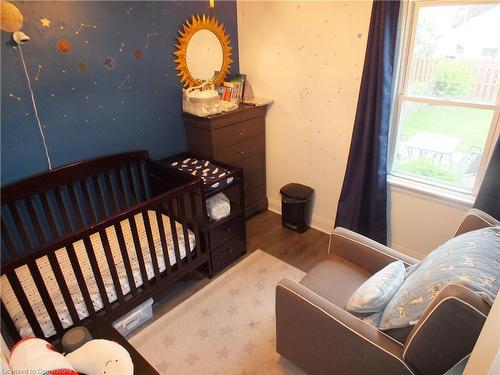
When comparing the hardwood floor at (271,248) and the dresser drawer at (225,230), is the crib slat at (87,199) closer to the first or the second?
the hardwood floor at (271,248)

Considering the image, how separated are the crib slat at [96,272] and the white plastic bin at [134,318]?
6.9 inches

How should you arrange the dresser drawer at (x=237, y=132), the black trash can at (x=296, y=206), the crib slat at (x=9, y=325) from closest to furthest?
the crib slat at (x=9, y=325) → the dresser drawer at (x=237, y=132) → the black trash can at (x=296, y=206)

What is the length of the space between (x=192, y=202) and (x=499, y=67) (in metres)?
2.03

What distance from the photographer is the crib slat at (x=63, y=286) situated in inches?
61.0

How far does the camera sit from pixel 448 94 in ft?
6.91

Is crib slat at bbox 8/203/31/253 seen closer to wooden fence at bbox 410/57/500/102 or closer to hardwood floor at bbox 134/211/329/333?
hardwood floor at bbox 134/211/329/333

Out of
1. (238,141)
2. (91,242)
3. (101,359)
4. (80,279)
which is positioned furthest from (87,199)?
(101,359)

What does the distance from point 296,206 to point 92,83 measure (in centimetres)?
186

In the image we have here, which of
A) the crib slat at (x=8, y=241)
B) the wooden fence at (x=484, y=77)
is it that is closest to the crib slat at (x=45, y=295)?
the crib slat at (x=8, y=241)

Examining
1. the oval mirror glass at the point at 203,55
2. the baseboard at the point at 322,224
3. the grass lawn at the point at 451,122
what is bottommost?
the baseboard at the point at 322,224

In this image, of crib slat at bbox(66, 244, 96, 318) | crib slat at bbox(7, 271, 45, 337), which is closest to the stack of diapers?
crib slat at bbox(66, 244, 96, 318)

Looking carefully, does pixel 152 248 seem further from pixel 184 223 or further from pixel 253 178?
pixel 253 178

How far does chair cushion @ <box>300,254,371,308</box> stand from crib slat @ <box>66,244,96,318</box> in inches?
45.6

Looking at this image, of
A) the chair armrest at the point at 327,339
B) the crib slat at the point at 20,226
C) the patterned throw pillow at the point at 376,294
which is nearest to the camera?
the chair armrest at the point at 327,339
